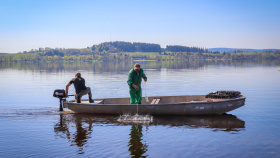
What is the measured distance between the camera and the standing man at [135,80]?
54.4ft

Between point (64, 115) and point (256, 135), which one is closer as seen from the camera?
point (256, 135)

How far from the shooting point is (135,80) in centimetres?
1680

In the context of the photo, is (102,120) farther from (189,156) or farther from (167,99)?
(189,156)

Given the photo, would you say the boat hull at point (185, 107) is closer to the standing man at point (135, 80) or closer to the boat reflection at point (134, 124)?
the boat reflection at point (134, 124)

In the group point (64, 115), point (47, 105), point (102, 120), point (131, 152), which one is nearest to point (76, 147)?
point (131, 152)

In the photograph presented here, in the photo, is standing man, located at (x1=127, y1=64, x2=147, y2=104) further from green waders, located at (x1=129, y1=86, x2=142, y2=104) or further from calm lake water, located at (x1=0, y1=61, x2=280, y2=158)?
calm lake water, located at (x1=0, y1=61, x2=280, y2=158)

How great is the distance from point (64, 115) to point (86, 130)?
402cm

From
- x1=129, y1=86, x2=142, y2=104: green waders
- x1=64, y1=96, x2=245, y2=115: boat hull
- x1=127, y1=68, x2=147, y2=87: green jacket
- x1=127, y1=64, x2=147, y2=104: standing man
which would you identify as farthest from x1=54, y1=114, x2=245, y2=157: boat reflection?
x1=127, y1=68, x2=147, y2=87: green jacket

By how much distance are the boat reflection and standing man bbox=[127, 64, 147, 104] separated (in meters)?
1.41

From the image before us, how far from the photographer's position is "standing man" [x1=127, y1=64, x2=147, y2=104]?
1659 cm

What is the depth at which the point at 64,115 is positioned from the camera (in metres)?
18.1

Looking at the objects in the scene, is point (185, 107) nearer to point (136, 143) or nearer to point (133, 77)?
point (133, 77)

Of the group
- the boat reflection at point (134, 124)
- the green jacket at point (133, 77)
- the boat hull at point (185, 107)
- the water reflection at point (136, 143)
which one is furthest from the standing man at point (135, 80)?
the water reflection at point (136, 143)

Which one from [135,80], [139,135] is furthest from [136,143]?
[135,80]
